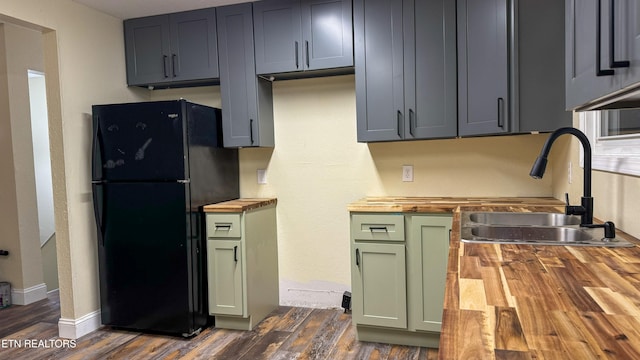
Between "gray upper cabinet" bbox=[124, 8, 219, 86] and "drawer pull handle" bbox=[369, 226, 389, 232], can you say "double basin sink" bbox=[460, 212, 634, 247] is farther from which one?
"gray upper cabinet" bbox=[124, 8, 219, 86]

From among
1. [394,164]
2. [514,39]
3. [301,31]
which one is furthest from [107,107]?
[514,39]

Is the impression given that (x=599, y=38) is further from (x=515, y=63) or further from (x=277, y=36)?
(x=277, y=36)

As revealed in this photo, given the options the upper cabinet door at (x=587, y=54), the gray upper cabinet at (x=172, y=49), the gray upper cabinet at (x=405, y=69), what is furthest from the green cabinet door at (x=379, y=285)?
the gray upper cabinet at (x=172, y=49)

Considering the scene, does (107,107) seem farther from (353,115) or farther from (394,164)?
(394,164)

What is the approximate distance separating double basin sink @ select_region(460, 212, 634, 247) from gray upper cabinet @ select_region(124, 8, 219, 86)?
215cm

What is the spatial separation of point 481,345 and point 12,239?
4.16 metres

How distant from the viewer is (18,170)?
12.0 ft

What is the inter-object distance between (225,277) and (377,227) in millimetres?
1110

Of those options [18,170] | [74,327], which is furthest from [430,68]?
A: [18,170]

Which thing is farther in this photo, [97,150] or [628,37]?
[97,150]

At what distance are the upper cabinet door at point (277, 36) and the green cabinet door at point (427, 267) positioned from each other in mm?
1383

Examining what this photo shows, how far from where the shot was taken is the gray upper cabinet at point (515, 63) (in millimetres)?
2492

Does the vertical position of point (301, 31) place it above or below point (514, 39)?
above

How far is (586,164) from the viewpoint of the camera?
5.12 ft
